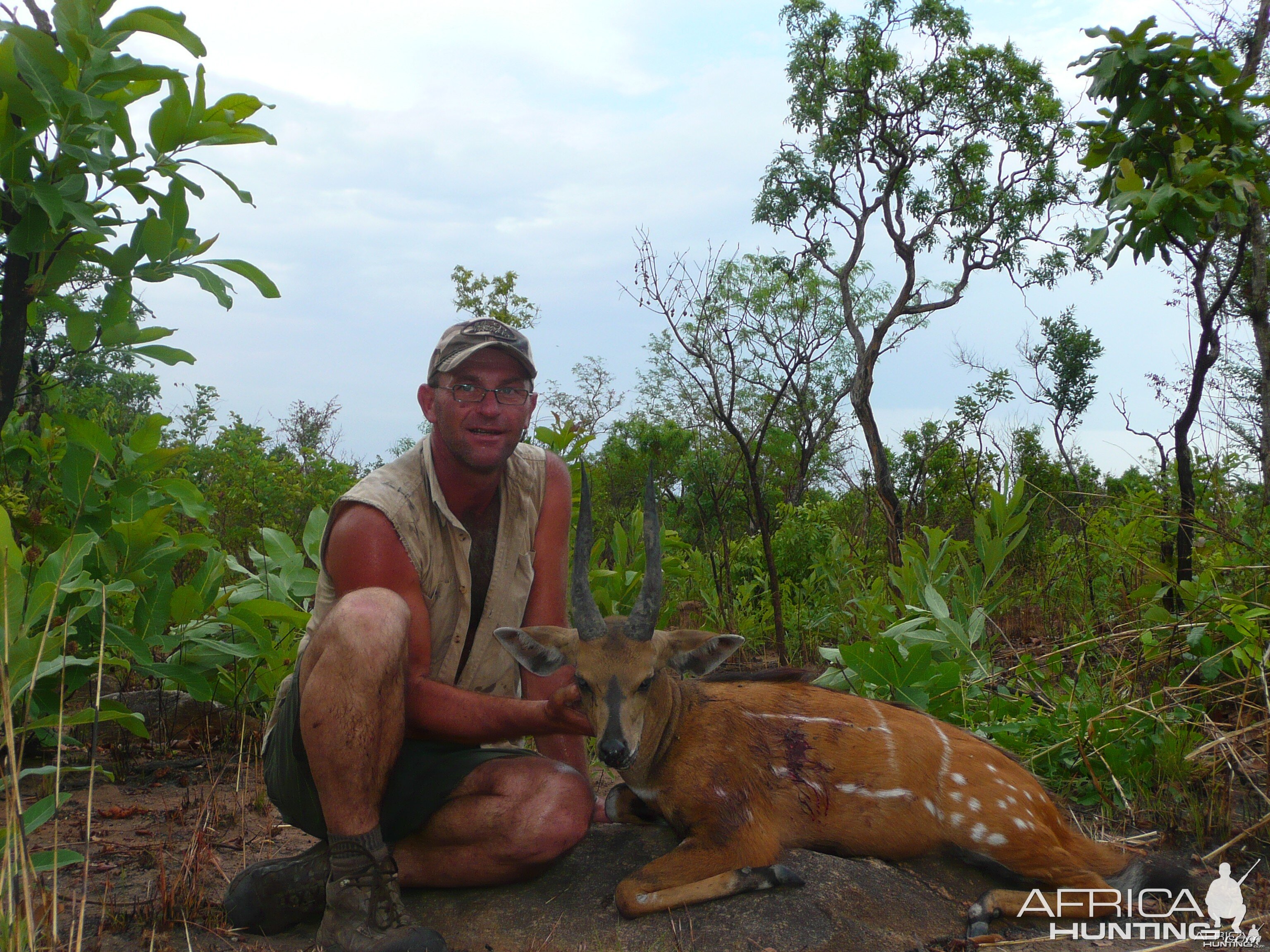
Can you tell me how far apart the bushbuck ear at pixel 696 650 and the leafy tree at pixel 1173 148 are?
8.71 feet

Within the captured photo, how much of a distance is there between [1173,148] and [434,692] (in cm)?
447

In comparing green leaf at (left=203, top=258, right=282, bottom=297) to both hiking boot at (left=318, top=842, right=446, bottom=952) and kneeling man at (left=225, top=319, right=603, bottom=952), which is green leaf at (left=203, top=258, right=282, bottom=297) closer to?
kneeling man at (left=225, top=319, right=603, bottom=952)

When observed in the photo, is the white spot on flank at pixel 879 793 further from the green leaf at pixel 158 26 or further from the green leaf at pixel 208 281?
the green leaf at pixel 158 26

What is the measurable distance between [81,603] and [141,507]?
0.55m

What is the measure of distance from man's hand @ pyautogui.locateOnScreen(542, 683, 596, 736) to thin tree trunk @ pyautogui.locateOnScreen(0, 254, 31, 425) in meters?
2.40

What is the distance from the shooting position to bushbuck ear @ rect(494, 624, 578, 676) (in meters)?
3.73

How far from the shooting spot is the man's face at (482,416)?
387cm

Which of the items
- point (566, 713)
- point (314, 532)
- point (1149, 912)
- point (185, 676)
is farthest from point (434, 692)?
point (1149, 912)

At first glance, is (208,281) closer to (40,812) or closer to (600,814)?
(40,812)

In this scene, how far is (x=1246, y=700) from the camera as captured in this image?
4477 millimetres

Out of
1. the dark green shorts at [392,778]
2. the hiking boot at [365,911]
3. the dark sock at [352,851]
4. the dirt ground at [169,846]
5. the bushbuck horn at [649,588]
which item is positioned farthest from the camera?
the bushbuck horn at [649,588]

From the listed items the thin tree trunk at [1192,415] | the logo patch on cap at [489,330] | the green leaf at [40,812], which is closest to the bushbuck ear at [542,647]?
the logo patch on cap at [489,330]

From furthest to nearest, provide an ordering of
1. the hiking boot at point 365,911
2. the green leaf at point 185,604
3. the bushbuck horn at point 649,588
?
the green leaf at point 185,604 < the bushbuck horn at point 649,588 < the hiking boot at point 365,911

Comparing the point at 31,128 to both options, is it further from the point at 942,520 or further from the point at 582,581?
the point at 942,520
